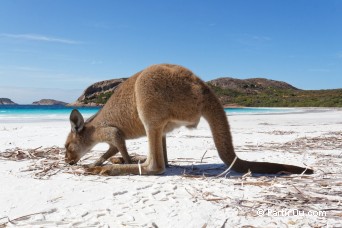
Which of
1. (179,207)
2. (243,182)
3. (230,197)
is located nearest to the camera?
(179,207)

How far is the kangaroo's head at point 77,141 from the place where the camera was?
4.72 meters

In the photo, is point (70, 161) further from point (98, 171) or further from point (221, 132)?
point (221, 132)

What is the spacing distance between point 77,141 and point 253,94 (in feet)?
218

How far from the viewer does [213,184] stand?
3379 mm

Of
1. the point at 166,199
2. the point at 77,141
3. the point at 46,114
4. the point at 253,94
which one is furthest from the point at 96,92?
the point at 166,199

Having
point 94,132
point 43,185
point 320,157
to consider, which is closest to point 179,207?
point 43,185

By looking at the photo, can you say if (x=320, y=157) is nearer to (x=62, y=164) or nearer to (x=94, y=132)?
(x=94, y=132)

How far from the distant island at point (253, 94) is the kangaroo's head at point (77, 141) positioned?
149 feet

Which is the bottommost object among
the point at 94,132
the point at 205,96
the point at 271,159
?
the point at 271,159

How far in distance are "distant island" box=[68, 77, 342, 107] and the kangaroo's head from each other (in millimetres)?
45518

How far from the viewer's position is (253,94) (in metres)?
68.6

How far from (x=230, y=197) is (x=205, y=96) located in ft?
4.63

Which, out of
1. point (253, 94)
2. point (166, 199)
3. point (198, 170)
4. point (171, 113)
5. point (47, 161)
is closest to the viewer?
point (166, 199)

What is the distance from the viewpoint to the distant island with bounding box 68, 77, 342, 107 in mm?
51844
